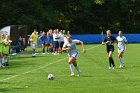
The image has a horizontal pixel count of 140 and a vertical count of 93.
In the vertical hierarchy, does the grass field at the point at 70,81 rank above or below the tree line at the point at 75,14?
below

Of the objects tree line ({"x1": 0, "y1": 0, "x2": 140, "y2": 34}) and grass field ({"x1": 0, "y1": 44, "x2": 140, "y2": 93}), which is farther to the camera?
tree line ({"x1": 0, "y1": 0, "x2": 140, "y2": 34})

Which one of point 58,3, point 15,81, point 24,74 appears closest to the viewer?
point 15,81

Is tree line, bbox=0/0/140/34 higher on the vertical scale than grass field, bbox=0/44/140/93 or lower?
higher

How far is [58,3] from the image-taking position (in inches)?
3049

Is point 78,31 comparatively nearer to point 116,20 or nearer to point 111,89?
point 116,20

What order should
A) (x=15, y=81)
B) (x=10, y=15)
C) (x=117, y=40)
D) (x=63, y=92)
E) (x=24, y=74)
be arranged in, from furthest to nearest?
(x=10, y=15) → (x=117, y=40) → (x=24, y=74) → (x=15, y=81) → (x=63, y=92)

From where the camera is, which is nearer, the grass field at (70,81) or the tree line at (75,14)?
the grass field at (70,81)

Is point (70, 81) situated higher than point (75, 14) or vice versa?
point (75, 14)

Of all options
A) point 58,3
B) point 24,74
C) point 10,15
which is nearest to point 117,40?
point 24,74

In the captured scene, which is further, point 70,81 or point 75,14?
point 75,14

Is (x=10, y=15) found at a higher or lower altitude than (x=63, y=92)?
higher

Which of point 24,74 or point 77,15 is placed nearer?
point 24,74

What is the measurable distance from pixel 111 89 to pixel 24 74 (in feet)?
23.3

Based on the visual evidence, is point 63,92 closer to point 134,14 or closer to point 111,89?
point 111,89
